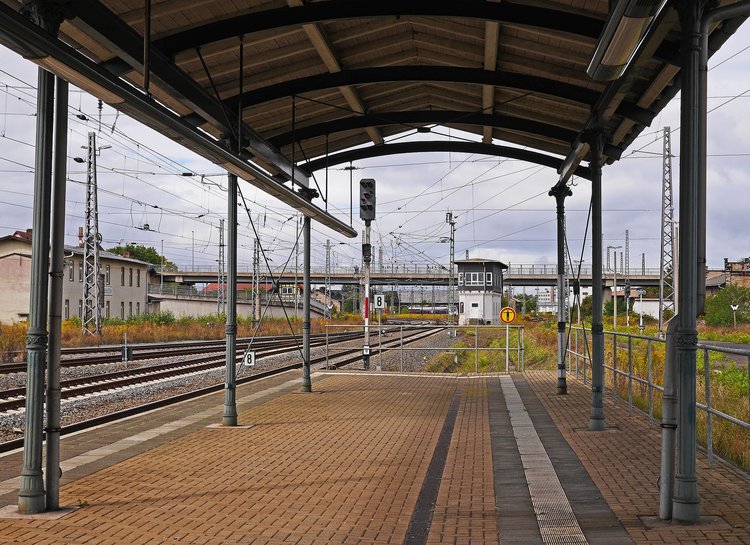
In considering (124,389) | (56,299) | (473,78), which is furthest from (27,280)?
(56,299)

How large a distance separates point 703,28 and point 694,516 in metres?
3.64

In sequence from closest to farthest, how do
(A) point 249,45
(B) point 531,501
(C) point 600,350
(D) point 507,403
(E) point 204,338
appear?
1. (B) point 531,501
2. (A) point 249,45
3. (C) point 600,350
4. (D) point 507,403
5. (E) point 204,338

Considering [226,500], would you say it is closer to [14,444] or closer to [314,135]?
[14,444]

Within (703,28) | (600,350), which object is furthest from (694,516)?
(600,350)

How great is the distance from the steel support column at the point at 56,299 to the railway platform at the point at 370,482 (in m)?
0.33

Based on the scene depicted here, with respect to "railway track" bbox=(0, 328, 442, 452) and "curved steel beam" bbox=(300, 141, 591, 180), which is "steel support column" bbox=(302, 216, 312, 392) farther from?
"railway track" bbox=(0, 328, 442, 452)

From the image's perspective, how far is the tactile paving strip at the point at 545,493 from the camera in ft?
19.3

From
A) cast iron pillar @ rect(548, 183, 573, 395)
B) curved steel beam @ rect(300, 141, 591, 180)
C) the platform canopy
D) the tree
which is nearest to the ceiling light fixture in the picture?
the platform canopy

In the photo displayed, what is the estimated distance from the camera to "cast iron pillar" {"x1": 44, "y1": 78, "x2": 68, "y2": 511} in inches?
266

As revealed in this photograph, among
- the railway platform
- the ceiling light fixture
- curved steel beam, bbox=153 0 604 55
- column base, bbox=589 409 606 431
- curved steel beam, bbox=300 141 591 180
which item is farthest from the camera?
curved steel beam, bbox=300 141 591 180

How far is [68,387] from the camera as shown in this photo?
674 inches

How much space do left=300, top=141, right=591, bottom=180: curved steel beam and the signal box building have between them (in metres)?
59.4

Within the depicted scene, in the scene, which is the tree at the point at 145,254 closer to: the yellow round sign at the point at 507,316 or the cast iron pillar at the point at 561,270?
the yellow round sign at the point at 507,316

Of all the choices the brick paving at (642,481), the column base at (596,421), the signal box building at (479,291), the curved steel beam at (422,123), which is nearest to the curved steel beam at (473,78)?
the curved steel beam at (422,123)
